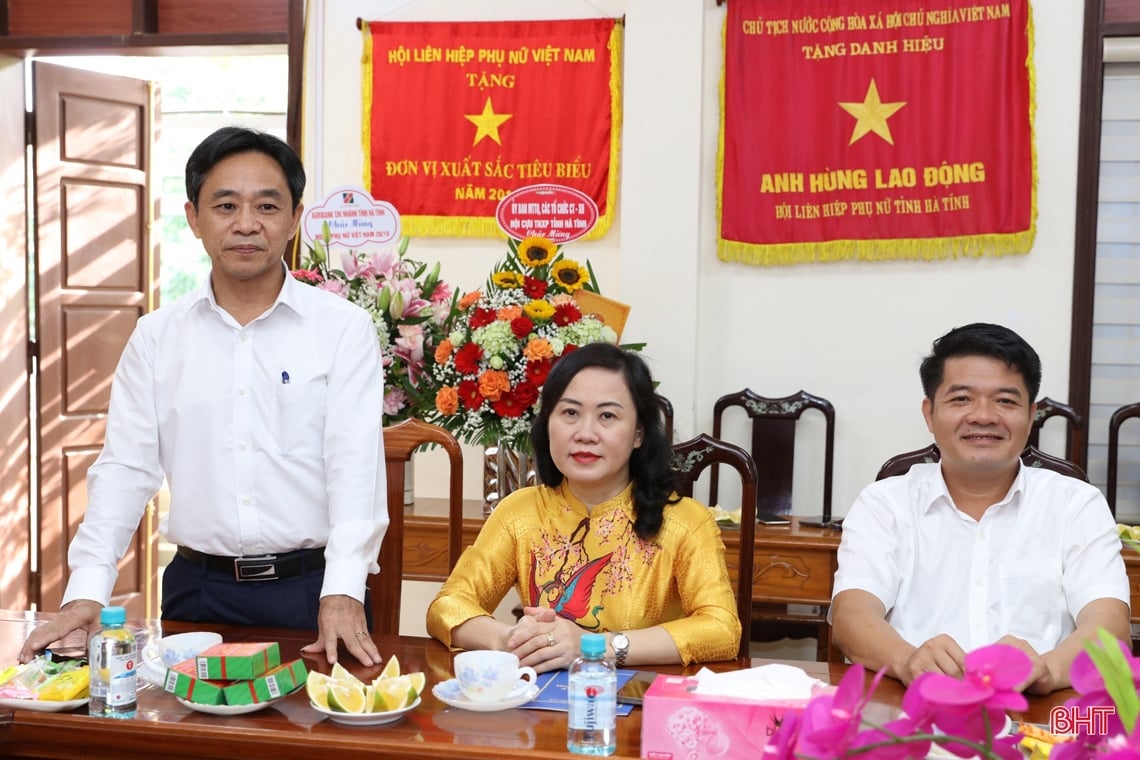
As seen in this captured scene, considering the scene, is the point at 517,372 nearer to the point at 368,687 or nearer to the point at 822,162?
the point at 368,687

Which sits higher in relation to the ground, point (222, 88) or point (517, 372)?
point (222, 88)

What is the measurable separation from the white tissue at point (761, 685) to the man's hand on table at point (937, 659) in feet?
0.66

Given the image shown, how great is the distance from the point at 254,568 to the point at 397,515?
1.07 ft

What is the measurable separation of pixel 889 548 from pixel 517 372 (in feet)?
3.61

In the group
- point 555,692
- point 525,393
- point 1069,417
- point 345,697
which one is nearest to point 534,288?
point 525,393

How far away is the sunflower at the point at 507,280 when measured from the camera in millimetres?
2891

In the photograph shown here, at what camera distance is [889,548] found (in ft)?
6.55

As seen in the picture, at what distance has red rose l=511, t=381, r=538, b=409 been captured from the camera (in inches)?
108

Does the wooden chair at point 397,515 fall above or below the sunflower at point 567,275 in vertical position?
below

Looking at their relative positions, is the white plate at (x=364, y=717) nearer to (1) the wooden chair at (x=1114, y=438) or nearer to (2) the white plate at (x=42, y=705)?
(2) the white plate at (x=42, y=705)

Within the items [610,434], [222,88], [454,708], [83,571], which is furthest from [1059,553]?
[222,88]

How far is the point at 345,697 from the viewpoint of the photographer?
145cm

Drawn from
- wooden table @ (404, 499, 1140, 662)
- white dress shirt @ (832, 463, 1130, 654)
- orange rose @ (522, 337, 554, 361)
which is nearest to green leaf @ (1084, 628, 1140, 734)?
white dress shirt @ (832, 463, 1130, 654)

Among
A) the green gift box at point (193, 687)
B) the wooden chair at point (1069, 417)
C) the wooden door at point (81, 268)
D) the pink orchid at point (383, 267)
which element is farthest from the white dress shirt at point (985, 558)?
the wooden door at point (81, 268)
